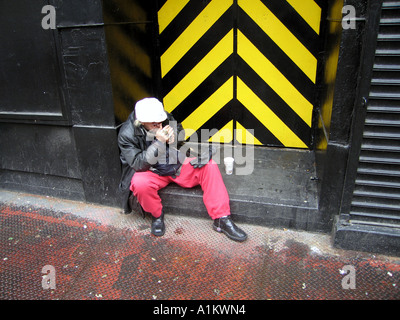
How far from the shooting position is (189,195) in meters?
3.23

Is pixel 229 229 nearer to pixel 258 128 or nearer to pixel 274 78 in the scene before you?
pixel 258 128

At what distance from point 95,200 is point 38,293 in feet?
3.90

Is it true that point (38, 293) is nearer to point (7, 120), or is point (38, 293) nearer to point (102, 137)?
point (102, 137)

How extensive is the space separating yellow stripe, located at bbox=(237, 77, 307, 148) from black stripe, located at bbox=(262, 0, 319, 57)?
73 centimetres

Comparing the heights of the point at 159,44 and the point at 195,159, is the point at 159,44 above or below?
above

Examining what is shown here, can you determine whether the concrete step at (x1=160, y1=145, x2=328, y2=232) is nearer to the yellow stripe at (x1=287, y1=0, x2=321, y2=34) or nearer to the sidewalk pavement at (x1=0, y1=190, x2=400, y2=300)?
the sidewalk pavement at (x1=0, y1=190, x2=400, y2=300)

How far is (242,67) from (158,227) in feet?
6.27

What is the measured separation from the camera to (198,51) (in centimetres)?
379

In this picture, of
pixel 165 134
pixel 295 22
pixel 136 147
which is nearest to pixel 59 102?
pixel 136 147

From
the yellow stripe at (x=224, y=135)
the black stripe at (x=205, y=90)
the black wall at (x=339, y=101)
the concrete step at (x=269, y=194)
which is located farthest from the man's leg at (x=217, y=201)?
the black stripe at (x=205, y=90)

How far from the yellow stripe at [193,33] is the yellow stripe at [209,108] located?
1.85 ft

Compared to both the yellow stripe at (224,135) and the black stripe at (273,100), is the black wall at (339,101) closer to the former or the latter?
the black stripe at (273,100)

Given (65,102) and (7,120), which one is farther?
(7,120)

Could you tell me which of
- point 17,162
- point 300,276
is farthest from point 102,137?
point 300,276
